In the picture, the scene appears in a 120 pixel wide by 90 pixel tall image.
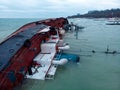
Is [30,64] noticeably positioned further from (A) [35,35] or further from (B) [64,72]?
(A) [35,35]

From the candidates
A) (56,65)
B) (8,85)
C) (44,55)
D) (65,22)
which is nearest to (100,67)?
(56,65)

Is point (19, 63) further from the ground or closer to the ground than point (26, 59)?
further from the ground

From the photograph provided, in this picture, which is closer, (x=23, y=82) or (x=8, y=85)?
(x=8, y=85)

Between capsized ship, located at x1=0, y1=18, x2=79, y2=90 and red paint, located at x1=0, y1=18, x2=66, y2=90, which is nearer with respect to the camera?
red paint, located at x1=0, y1=18, x2=66, y2=90

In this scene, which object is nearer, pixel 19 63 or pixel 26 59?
pixel 19 63

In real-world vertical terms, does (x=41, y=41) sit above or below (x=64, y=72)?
above

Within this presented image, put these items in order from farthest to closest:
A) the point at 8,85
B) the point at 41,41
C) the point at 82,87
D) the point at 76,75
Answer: the point at 41,41 → the point at 76,75 → the point at 82,87 → the point at 8,85

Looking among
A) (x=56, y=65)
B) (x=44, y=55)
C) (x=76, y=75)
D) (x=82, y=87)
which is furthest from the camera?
(x=44, y=55)

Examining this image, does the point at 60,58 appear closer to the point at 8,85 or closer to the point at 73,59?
the point at 73,59

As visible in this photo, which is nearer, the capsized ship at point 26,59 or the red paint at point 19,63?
the red paint at point 19,63

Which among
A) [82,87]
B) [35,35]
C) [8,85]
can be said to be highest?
[35,35]
